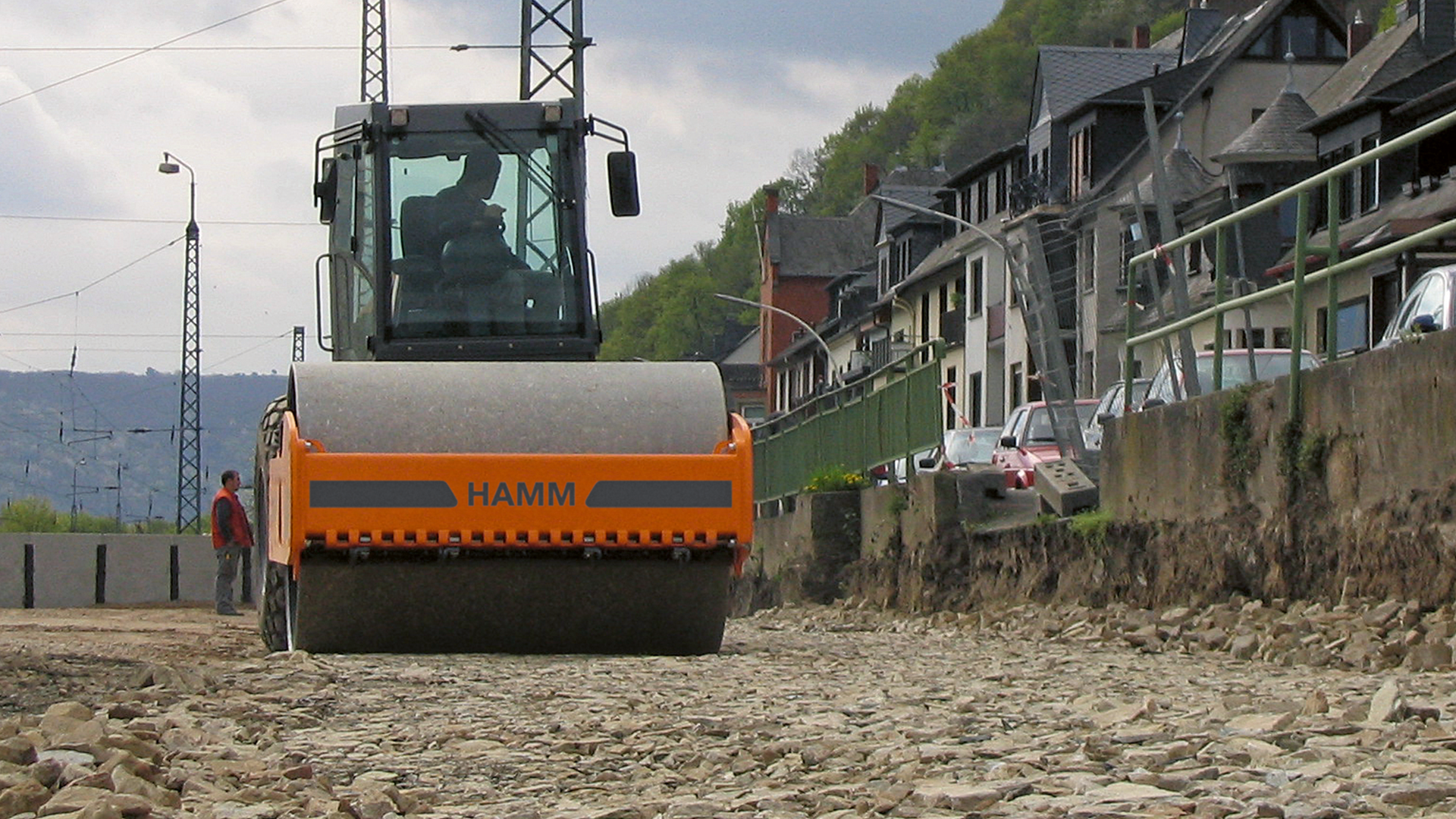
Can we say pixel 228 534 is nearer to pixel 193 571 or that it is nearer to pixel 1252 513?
pixel 193 571

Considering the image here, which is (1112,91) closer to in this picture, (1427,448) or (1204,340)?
(1204,340)

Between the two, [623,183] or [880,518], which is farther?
[880,518]

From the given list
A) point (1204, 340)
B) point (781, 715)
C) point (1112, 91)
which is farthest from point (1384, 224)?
point (1112, 91)

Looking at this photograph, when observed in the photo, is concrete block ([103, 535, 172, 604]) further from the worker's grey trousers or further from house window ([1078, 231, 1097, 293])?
house window ([1078, 231, 1097, 293])

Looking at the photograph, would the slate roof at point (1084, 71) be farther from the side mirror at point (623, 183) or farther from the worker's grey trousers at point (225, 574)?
the side mirror at point (623, 183)

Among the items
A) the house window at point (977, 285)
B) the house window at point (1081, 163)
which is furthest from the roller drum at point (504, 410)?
the house window at point (977, 285)

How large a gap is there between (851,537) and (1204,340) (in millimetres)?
8577

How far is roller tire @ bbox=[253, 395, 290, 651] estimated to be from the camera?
1240 cm

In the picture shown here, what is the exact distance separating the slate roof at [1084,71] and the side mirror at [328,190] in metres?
47.5

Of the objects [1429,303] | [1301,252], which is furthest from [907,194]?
[1301,252]

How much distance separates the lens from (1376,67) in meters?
47.3

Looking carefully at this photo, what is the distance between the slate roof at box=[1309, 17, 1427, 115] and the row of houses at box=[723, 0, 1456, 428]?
90mm

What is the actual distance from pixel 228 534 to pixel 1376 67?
30.6 m

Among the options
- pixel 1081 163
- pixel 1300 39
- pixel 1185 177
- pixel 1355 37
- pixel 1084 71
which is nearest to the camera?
pixel 1185 177
